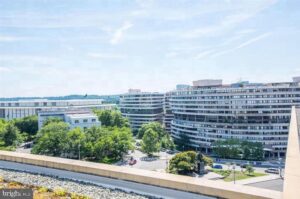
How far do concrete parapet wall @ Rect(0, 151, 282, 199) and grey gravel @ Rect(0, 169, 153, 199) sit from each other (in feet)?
1.02

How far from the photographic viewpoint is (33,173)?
7.07 meters

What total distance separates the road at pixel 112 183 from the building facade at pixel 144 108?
61.1 m

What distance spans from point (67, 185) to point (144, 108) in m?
63.2

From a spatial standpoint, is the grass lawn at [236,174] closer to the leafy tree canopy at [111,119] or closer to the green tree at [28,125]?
the leafy tree canopy at [111,119]

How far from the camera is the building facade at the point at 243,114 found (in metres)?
44.1

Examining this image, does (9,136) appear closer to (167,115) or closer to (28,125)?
(28,125)

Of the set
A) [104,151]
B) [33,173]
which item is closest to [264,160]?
[104,151]

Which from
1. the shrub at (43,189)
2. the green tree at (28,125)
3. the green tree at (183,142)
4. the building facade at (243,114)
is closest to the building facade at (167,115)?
the green tree at (183,142)

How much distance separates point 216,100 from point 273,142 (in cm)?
1052

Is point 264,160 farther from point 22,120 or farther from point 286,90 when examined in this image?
point 22,120

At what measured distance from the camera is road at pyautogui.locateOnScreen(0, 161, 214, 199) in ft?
16.6

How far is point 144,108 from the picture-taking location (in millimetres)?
69188

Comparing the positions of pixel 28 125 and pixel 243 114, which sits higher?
pixel 243 114

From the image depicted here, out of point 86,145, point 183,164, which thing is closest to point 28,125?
point 86,145
